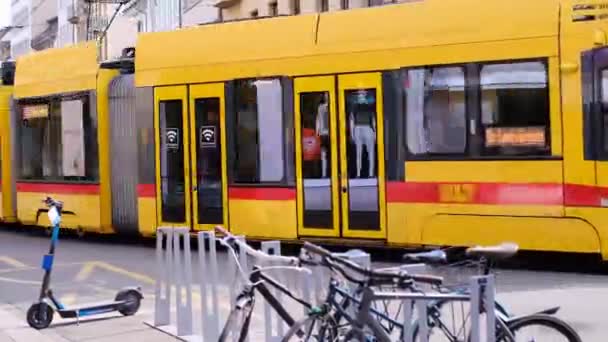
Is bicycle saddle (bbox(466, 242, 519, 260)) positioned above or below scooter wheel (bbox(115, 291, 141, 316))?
above

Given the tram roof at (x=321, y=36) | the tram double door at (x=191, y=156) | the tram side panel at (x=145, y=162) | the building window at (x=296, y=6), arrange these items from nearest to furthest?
the tram roof at (x=321, y=36), the tram double door at (x=191, y=156), the tram side panel at (x=145, y=162), the building window at (x=296, y=6)

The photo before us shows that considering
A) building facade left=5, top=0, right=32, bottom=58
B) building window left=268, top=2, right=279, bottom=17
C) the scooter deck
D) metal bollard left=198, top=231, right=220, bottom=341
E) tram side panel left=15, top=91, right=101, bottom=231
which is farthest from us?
building facade left=5, top=0, right=32, bottom=58

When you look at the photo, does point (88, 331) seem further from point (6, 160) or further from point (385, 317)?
point (6, 160)

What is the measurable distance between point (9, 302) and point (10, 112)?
1027cm

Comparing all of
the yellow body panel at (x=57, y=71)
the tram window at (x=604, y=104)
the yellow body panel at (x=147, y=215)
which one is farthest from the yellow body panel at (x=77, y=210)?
the tram window at (x=604, y=104)

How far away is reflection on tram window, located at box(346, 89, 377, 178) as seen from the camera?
512 inches

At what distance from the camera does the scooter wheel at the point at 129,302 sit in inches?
380

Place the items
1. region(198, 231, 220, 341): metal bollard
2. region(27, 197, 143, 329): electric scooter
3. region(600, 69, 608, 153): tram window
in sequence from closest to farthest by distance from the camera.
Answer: region(198, 231, 220, 341): metal bollard
region(27, 197, 143, 329): electric scooter
region(600, 69, 608, 153): tram window

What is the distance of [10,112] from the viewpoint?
20.7m

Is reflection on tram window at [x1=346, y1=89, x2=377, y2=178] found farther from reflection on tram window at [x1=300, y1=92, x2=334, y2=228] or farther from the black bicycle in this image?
the black bicycle

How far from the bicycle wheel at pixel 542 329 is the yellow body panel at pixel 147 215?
10566mm

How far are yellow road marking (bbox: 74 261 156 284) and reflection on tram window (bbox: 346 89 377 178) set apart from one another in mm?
3025

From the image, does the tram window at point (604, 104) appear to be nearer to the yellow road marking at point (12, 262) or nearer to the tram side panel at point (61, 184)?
the yellow road marking at point (12, 262)

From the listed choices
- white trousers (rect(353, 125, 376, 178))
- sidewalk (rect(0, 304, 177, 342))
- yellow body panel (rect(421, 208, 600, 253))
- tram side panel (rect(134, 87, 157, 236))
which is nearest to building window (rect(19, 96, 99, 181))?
tram side panel (rect(134, 87, 157, 236))
